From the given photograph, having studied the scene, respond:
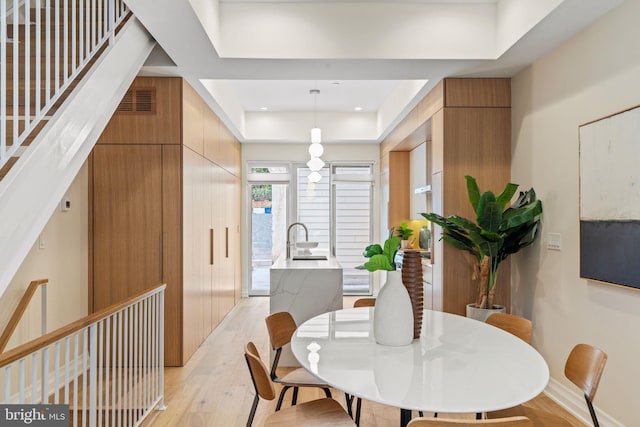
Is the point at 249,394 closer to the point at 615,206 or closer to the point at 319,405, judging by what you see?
the point at 319,405

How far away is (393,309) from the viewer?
1.96 m

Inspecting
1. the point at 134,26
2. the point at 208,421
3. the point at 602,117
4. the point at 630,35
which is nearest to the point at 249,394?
the point at 208,421

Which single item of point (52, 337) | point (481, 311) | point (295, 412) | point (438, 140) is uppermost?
point (438, 140)

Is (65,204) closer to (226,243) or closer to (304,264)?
(304,264)

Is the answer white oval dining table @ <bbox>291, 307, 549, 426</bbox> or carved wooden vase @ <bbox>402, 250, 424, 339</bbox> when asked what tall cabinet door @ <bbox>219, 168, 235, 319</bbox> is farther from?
carved wooden vase @ <bbox>402, 250, 424, 339</bbox>

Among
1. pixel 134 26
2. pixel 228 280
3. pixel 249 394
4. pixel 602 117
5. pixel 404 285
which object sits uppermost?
pixel 134 26

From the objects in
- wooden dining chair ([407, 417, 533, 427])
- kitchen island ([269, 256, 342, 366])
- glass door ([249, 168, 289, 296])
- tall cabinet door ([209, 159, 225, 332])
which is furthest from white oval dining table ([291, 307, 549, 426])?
glass door ([249, 168, 289, 296])

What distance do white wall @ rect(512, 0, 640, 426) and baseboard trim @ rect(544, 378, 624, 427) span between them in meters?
0.02

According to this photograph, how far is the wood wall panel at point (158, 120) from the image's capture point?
392 cm

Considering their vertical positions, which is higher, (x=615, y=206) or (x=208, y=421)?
(x=615, y=206)

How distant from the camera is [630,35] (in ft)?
8.20

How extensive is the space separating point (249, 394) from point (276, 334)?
43.0 inches

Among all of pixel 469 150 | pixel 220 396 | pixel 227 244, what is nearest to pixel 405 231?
pixel 469 150

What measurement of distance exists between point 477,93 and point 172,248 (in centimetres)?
326
